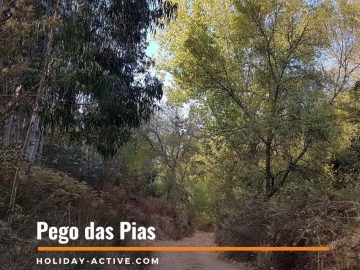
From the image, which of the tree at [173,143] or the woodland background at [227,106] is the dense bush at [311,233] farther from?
the tree at [173,143]

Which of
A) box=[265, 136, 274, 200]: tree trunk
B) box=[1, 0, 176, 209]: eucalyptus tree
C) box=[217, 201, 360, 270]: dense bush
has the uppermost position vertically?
box=[1, 0, 176, 209]: eucalyptus tree

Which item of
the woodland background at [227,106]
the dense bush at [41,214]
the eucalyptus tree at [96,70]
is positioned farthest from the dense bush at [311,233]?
the eucalyptus tree at [96,70]

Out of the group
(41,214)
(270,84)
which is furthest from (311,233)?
(270,84)

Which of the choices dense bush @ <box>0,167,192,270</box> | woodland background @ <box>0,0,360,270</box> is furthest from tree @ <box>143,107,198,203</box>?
dense bush @ <box>0,167,192,270</box>

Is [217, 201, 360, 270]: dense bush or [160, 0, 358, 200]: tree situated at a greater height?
[160, 0, 358, 200]: tree

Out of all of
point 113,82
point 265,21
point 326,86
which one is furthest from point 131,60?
point 326,86

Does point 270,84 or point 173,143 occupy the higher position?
point 173,143

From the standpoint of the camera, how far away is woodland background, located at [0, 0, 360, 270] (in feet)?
28.1

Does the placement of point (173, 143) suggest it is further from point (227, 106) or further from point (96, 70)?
point (96, 70)

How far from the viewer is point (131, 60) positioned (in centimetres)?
1405

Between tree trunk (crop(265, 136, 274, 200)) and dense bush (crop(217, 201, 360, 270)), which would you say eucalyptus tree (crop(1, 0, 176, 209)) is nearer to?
tree trunk (crop(265, 136, 274, 200))

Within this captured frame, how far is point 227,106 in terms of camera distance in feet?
49.6

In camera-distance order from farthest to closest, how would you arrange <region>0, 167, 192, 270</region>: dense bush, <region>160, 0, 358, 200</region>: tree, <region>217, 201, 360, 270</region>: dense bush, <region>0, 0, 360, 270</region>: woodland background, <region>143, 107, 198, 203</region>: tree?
1. <region>143, 107, 198, 203</region>: tree
2. <region>160, 0, 358, 200</region>: tree
3. <region>0, 0, 360, 270</region>: woodland background
4. <region>217, 201, 360, 270</region>: dense bush
5. <region>0, 167, 192, 270</region>: dense bush

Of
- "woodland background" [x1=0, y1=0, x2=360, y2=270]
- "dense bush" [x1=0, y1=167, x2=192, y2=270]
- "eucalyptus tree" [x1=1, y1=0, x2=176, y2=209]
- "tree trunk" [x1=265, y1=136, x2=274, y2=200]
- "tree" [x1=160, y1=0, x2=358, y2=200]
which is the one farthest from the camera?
"tree trunk" [x1=265, y1=136, x2=274, y2=200]
